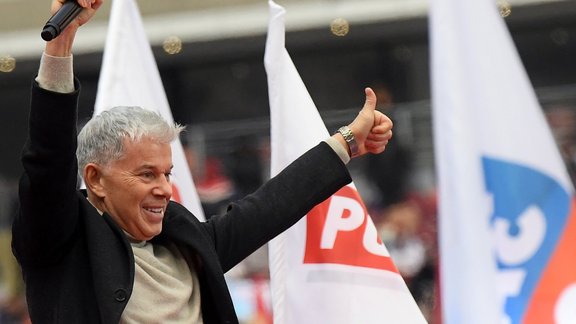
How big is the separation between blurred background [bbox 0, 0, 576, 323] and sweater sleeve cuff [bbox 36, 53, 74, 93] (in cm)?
612

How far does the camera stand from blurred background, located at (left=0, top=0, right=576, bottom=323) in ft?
30.5

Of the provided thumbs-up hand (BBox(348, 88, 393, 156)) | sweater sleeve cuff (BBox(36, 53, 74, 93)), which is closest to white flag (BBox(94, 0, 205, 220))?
thumbs-up hand (BBox(348, 88, 393, 156))

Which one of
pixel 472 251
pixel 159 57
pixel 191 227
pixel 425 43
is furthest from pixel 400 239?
pixel 191 227

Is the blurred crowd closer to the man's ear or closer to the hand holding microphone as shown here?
the man's ear

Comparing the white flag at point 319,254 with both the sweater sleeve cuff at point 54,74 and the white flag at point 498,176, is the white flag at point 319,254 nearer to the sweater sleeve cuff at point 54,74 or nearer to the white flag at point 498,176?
the white flag at point 498,176

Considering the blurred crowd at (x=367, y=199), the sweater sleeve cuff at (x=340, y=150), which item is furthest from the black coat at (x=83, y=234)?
the blurred crowd at (x=367, y=199)

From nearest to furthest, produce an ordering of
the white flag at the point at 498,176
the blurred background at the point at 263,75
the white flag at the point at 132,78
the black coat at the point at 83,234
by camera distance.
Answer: the black coat at the point at 83,234 < the white flag at the point at 498,176 < the white flag at the point at 132,78 < the blurred background at the point at 263,75

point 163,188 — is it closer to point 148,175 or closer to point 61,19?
point 148,175

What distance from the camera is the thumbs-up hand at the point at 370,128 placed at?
3.00m

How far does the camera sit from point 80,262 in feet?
8.38

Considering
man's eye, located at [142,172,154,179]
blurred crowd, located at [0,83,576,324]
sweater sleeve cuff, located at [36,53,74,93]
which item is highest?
sweater sleeve cuff, located at [36,53,74,93]

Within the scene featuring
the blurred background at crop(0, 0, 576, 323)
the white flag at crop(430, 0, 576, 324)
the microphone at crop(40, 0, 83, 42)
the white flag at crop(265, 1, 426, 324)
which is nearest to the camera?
the microphone at crop(40, 0, 83, 42)

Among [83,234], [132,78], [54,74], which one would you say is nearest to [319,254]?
[132,78]

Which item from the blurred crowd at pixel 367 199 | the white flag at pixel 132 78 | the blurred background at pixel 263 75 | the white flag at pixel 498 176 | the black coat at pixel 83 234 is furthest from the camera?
the blurred background at pixel 263 75
